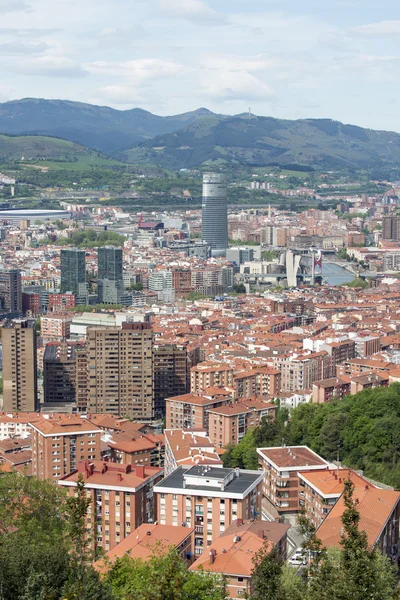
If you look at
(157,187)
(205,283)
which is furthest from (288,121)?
(205,283)

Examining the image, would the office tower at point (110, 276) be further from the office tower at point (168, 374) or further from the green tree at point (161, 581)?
the green tree at point (161, 581)

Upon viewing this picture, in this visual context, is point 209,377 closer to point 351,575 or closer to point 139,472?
point 139,472

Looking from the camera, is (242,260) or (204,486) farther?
(242,260)

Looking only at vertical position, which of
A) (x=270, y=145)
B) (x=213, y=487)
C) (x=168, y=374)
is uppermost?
(x=270, y=145)

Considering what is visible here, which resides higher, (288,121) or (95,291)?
(288,121)

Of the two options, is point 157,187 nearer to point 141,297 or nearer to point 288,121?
point 141,297

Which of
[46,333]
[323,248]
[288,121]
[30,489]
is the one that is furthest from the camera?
[288,121]

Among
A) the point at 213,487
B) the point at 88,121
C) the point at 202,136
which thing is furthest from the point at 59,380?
the point at 88,121
